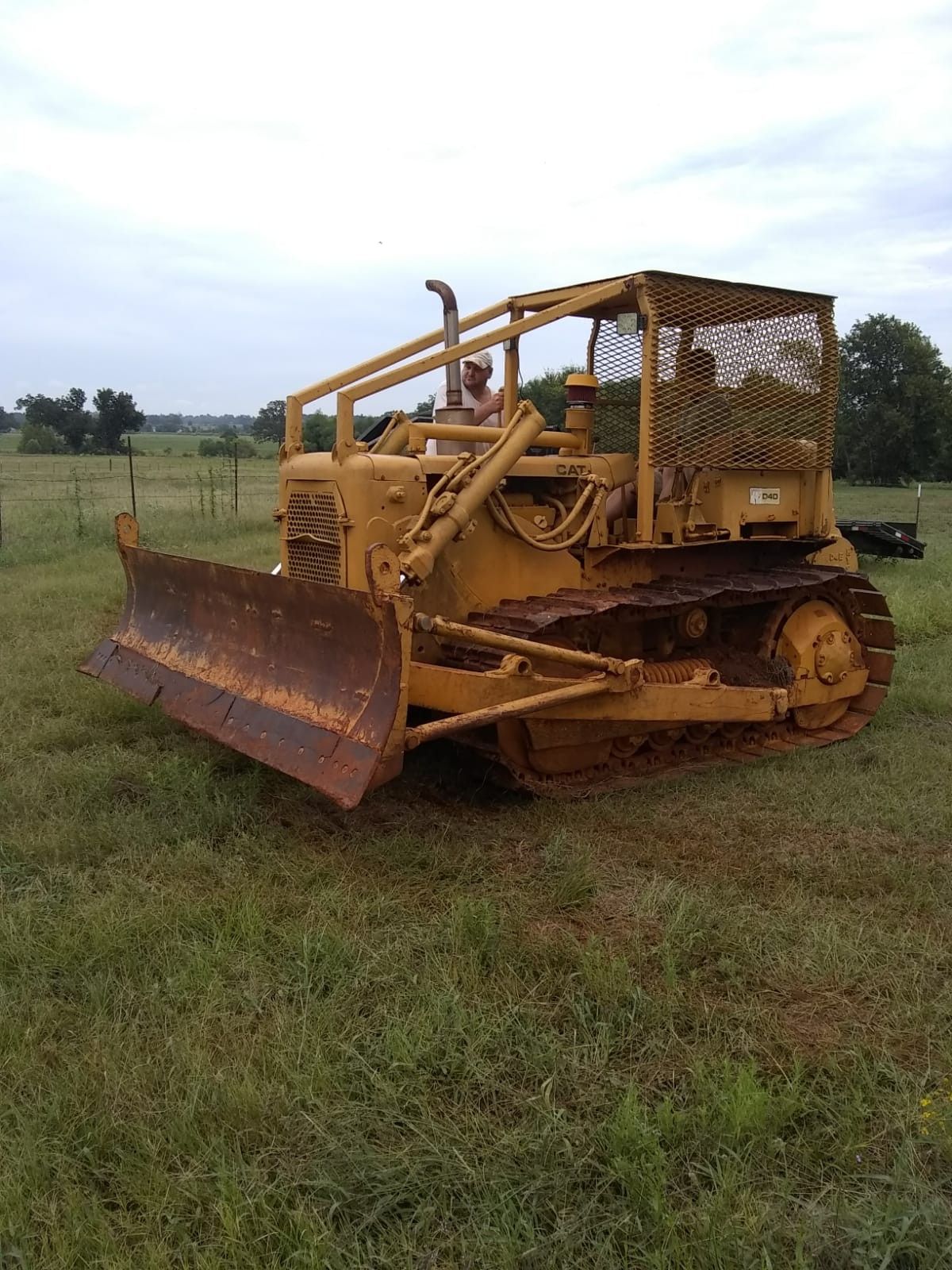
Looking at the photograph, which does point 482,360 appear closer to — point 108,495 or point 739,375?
point 739,375

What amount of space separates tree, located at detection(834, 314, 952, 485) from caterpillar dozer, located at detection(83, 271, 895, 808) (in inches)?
1494

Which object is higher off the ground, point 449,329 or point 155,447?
point 155,447

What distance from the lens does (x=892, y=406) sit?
134 feet

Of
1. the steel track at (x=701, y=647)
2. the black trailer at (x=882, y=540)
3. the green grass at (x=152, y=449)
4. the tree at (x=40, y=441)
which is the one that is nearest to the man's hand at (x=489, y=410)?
the steel track at (x=701, y=647)

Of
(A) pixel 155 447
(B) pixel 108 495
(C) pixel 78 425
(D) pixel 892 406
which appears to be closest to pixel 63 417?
(C) pixel 78 425

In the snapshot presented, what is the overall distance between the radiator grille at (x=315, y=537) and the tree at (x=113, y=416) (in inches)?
1555

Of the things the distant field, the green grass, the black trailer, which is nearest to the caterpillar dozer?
the black trailer

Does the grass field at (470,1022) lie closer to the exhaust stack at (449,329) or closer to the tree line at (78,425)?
the exhaust stack at (449,329)

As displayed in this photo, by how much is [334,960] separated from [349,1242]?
3.61ft

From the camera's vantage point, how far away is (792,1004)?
3113 mm

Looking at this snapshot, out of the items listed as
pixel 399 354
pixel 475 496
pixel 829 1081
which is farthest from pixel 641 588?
pixel 829 1081

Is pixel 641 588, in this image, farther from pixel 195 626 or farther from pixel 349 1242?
pixel 349 1242

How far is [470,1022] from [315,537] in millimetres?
2806

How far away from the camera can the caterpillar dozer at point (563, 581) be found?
4.30 metres
